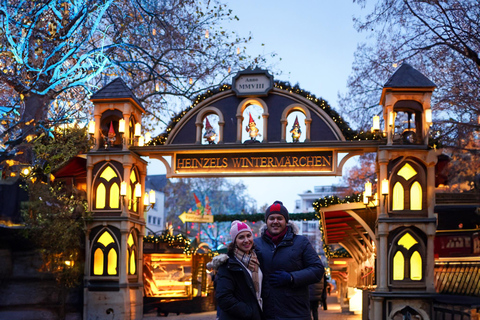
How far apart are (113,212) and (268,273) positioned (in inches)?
459

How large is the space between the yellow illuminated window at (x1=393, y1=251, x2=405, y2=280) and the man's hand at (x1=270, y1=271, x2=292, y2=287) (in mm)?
10474

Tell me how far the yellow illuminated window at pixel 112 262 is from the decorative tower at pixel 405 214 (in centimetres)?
664

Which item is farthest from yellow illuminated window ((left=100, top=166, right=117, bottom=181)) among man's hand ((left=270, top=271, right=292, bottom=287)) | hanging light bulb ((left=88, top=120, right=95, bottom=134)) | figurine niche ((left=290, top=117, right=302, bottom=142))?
man's hand ((left=270, top=271, right=292, bottom=287))

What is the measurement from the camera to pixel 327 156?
16.8m

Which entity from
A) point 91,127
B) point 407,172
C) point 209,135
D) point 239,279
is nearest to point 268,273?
point 239,279

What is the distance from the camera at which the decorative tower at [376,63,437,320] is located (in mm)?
15367

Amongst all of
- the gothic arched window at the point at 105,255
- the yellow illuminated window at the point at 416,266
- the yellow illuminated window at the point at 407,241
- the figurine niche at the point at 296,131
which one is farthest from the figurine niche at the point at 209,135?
the yellow illuminated window at the point at 416,266

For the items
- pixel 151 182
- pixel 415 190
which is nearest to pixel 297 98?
pixel 415 190

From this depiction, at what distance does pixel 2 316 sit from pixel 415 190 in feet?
36.1

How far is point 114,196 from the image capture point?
56.3 ft

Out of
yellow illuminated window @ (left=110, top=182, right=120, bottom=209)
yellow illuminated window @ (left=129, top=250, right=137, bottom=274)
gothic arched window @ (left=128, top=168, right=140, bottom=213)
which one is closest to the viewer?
yellow illuminated window @ (left=110, top=182, right=120, bottom=209)

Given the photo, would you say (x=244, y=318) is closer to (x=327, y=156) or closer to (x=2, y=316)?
(x=327, y=156)

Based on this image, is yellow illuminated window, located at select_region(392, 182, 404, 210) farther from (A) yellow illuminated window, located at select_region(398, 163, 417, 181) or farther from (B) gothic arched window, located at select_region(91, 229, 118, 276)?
(B) gothic arched window, located at select_region(91, 229, 118, 276)

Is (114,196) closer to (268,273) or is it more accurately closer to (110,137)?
(110,137)
